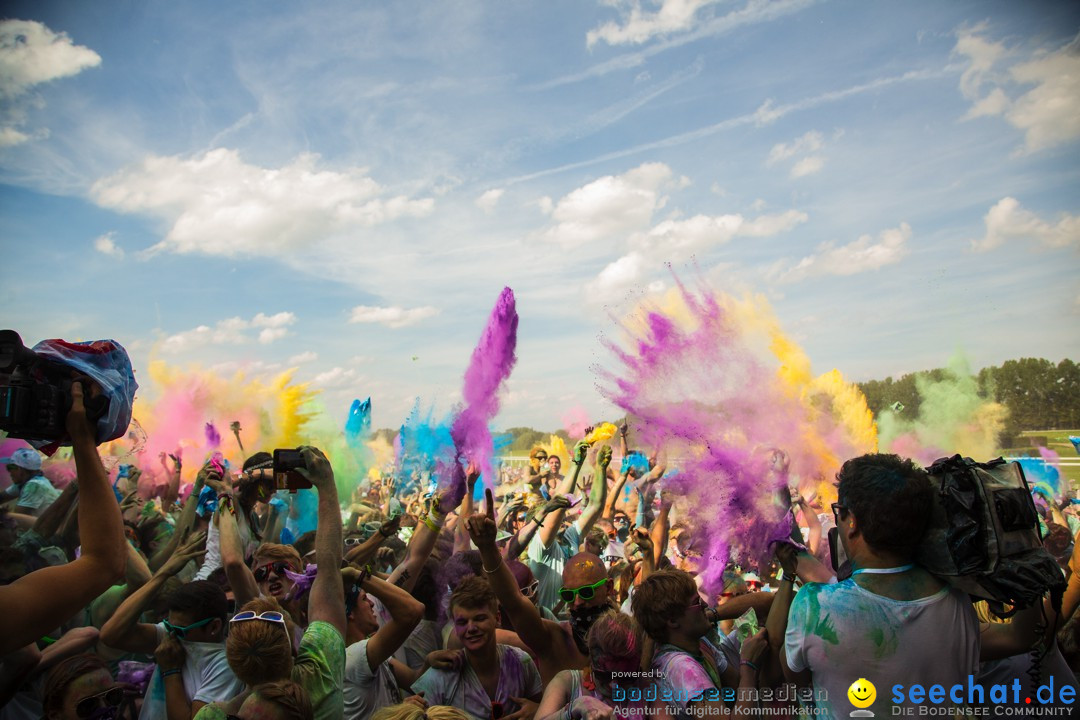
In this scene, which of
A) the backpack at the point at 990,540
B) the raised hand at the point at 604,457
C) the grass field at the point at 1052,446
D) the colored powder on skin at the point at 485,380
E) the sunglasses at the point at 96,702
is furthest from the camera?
the grass field at the point at 1052,446

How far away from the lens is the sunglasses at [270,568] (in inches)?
166

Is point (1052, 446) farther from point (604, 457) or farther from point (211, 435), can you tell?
point (211, 435)

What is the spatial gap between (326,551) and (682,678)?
1.83 meters

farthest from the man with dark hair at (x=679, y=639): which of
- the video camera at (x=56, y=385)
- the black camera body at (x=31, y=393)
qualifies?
the black camera body at (x=31, y=393)

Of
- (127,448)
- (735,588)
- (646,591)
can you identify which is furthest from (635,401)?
(127,448)

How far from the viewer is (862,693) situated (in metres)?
2.54

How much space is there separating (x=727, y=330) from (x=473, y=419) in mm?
4022

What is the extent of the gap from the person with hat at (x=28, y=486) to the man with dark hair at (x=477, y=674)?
20.7ft

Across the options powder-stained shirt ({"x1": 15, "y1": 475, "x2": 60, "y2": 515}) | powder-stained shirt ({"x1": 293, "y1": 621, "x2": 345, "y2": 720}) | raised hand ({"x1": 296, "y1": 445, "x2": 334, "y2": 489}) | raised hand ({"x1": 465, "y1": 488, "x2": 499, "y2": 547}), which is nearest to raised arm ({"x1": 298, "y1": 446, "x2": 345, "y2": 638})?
raised hand ({"x1": 296, "y1": 445, "x2": 334, "y2": 489})

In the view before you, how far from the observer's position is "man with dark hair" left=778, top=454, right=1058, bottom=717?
2.57m

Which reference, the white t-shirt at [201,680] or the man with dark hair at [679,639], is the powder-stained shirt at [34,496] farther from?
the man with dark hair at [679,639]

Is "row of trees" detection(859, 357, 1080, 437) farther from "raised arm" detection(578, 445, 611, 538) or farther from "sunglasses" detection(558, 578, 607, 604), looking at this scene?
"sunglasses" detection(558, 578, 607, 604)

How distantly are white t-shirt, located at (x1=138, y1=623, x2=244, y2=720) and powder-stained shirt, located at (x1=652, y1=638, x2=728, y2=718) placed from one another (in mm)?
2103

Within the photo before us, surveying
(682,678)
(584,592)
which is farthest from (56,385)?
(682,678)
